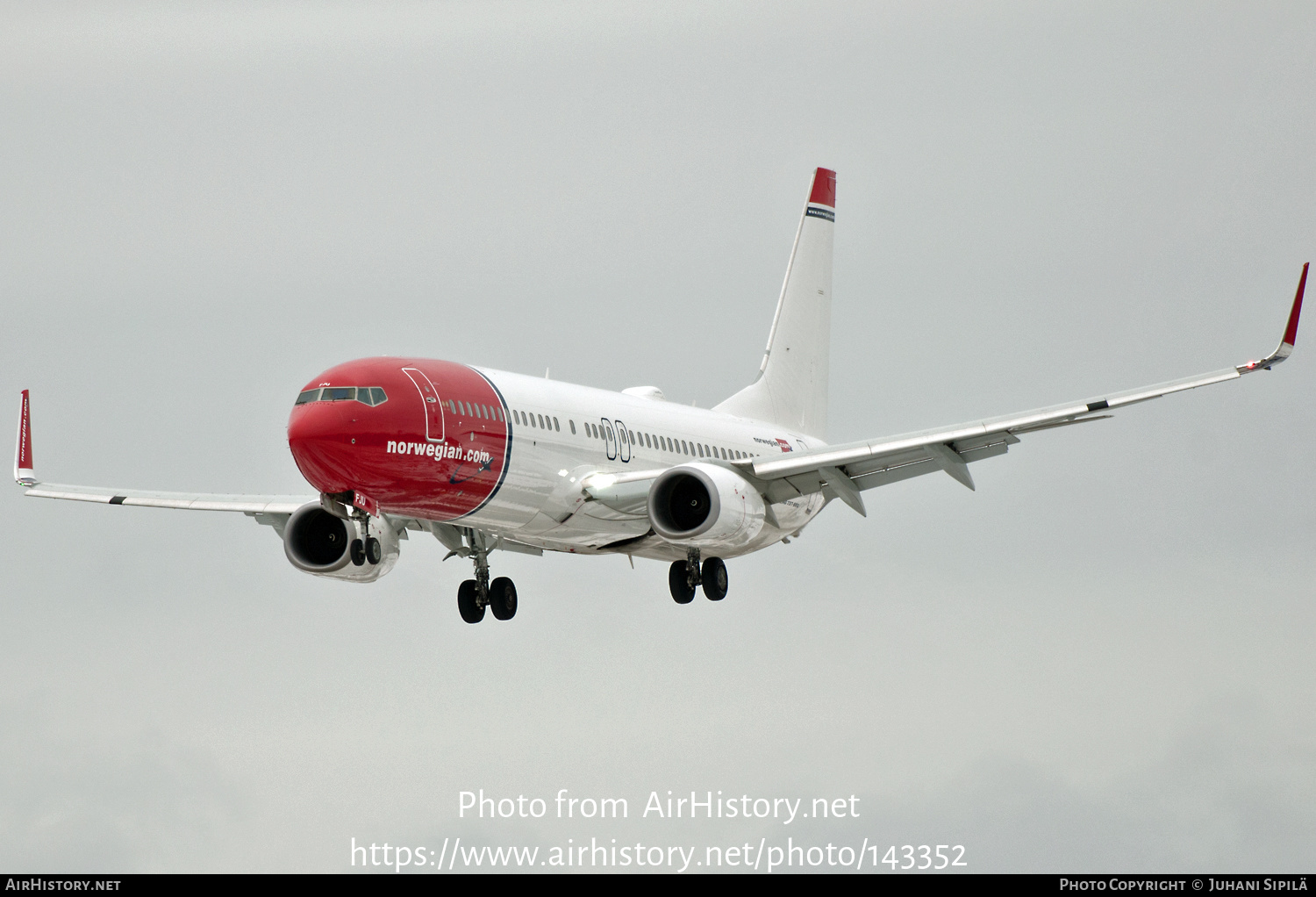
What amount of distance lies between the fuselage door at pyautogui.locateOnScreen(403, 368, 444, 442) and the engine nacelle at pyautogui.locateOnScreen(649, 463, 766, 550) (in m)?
6.67

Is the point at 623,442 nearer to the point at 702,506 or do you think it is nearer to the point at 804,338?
the point at 702,506

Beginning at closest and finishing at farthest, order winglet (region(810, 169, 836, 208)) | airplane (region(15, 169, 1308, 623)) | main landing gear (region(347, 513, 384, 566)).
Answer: airplane (region(15, 169, 1308, 623)) < main landing gear (region(347, 513, 384, 566)) < winglet (region(810, 169, 836, 208))

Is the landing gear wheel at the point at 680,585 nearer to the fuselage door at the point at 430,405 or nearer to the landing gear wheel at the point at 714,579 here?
the landing gear wheel at the point at 714,579

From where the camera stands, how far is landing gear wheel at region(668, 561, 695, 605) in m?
51.1

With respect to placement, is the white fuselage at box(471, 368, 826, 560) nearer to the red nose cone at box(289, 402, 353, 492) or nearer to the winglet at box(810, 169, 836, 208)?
the red nose cone at box(289, 402, 353, 492)

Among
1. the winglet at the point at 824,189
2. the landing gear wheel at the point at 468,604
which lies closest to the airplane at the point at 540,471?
the landing gear wheel at the point at 468,604

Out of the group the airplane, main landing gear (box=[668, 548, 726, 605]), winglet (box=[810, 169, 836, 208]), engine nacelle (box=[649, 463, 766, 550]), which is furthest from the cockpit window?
winglet (box=[810, 169, 836, 208])

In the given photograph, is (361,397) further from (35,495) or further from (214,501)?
(35,495)

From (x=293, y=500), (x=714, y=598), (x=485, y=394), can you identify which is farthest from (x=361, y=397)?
(x=714, y=598)

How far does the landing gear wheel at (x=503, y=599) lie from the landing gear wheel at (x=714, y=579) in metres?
5.54

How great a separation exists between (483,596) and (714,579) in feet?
21.6

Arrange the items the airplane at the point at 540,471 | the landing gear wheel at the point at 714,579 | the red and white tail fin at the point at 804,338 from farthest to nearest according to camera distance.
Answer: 1. the red and white tail fin at the point at 804,338
2. the landing gear wheel at the point at 714,579
3. the airplane at the point at 540,471

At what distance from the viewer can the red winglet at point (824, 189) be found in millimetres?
68438

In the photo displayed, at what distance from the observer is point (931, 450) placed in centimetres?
4719
